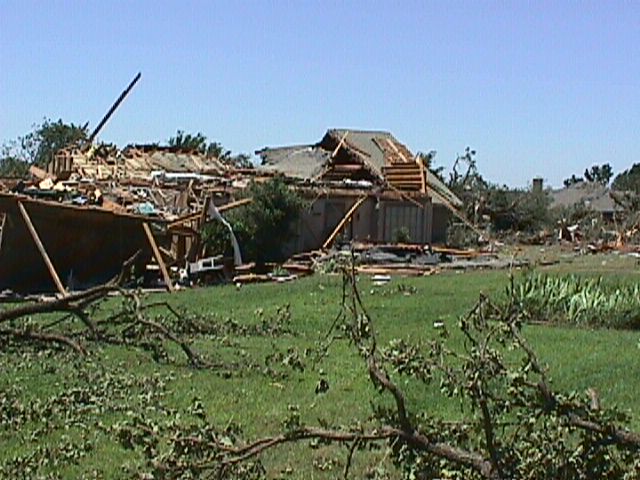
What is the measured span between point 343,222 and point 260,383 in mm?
21230

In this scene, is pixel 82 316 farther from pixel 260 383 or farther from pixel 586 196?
pixel 586 196

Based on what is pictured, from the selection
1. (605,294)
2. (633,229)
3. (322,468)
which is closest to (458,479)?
(322,468)

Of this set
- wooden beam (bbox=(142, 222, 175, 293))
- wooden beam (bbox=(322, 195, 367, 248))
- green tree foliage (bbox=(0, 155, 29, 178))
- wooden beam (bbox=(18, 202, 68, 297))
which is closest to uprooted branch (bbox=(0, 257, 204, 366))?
wooden beam (bbox=(18, 202, 68, 297))

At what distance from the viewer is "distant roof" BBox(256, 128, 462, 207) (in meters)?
37.8

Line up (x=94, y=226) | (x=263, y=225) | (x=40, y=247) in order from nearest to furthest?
(x=40, y=247) → (x=94, y=226) → (x=263, y=225)

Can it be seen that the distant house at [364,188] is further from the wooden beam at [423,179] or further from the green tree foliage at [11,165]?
the green tree foliage at [11,165]

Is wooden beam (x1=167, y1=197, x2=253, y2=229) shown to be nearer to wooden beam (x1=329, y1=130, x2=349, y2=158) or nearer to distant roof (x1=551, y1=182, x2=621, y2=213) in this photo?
wooden beam (x1=329, y1=130, x2=349, y2=158)

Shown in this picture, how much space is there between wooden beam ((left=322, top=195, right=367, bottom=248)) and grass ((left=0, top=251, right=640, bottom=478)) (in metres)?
12.9

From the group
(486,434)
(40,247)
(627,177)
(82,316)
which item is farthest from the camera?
(627,177)

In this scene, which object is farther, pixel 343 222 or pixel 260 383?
pixel 343 222

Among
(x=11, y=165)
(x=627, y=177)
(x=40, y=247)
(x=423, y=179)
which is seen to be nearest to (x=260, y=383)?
(x=40, y=247)

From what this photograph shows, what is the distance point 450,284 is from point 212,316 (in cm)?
762

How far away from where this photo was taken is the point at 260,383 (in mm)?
10227

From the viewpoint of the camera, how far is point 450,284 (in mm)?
22125
